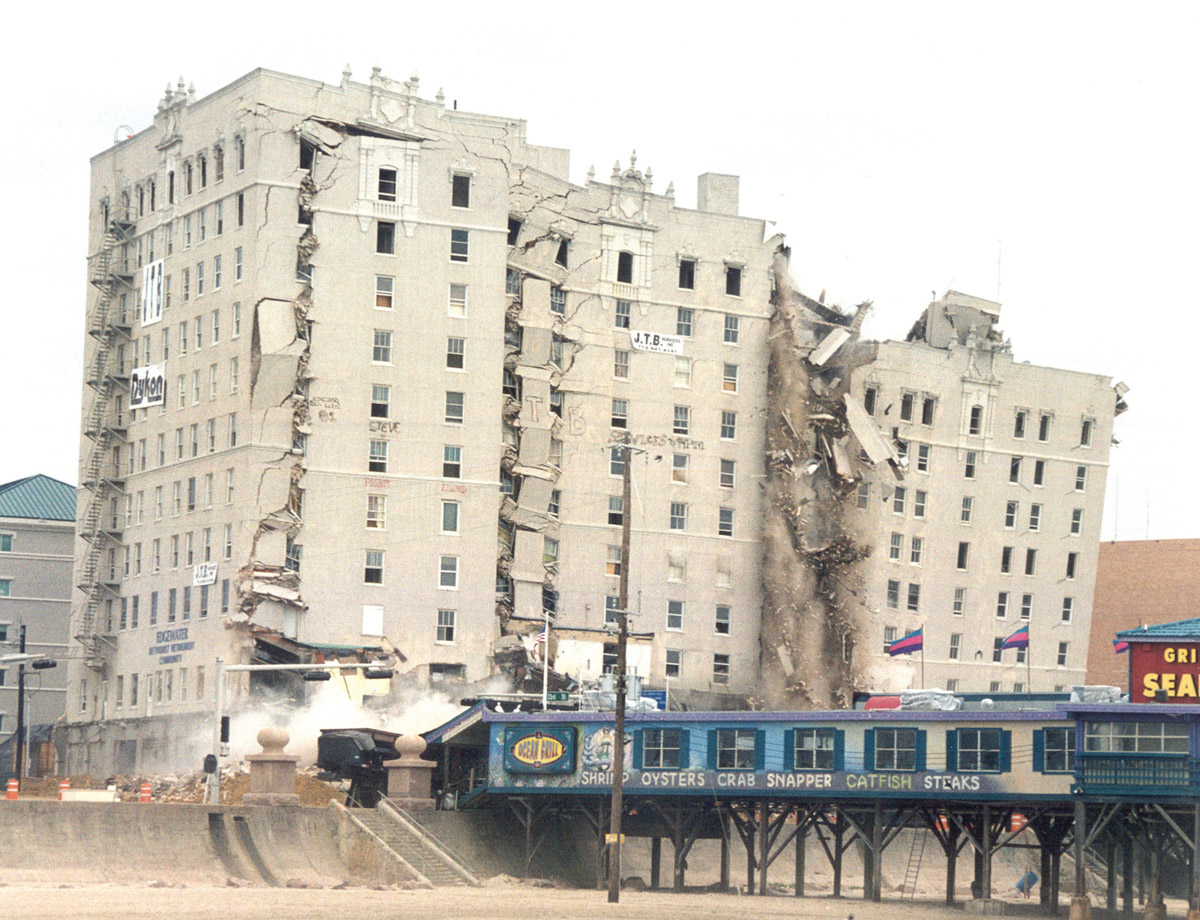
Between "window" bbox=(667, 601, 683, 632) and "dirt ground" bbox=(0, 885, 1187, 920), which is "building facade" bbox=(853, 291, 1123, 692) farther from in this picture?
"dirt ground" bbox=(0, 885, 1187, 920)

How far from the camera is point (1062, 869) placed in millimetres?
103938

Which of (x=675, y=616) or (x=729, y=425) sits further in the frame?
(x=729, y=425)

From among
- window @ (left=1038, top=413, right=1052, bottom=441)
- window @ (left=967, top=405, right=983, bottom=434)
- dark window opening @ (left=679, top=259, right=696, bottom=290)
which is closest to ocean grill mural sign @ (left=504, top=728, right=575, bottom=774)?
dark window opening @ (left=679, top=259, right=696, bottom=290)

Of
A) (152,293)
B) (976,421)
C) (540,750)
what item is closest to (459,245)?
(152,293)

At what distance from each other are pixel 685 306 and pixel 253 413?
27364mm

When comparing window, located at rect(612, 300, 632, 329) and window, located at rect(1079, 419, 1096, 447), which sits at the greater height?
window, located at rect(612, 300, 632, 329)

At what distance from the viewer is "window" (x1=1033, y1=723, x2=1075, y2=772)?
2854 inches

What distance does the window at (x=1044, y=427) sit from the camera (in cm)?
13462

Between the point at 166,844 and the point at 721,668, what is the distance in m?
54.1

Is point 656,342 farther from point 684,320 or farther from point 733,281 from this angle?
point 733,281

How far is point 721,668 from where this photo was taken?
119312 mm

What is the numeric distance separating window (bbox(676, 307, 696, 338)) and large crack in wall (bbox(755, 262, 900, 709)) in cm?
543

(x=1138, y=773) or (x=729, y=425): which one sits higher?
(x=729, y=425)

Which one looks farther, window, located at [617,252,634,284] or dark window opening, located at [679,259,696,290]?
dark window opening, located at [679,259,696,290]
